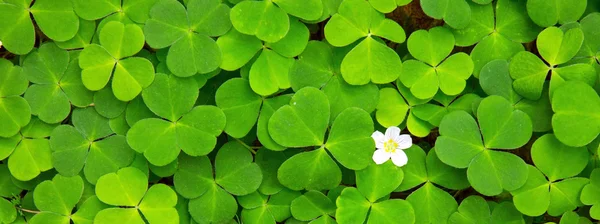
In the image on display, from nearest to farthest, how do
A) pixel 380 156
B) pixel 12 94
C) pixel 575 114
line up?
pixel 575 114 → pixel 380 156 → pixel 12 94

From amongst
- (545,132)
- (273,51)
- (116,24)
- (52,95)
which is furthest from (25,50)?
(545,132)

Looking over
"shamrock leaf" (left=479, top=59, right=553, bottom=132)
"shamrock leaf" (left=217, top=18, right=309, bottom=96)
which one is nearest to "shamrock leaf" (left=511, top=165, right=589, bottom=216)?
"shamrock leaf" (left=479, top=59, right=553, bottom=132)

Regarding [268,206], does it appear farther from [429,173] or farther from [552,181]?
[552,181]

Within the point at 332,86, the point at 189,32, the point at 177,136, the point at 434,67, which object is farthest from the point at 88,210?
the point at 434,67

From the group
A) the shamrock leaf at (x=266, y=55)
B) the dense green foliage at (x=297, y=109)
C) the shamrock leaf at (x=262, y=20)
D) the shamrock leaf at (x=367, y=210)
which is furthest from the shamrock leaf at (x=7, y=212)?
the shamrock leaf at (x=367, y=210)

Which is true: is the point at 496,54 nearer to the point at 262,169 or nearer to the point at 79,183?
the point at 262,169

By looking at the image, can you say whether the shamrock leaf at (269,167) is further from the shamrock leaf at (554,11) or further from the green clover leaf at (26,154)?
the shamrock leaf at (554,11)

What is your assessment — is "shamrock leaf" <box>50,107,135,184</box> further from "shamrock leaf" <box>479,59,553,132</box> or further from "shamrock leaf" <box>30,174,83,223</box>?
"shamrock leaf" <box>479,59,553,132</box>

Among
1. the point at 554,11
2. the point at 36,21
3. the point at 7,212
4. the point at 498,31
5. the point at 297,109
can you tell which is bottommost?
the point at 7,212
